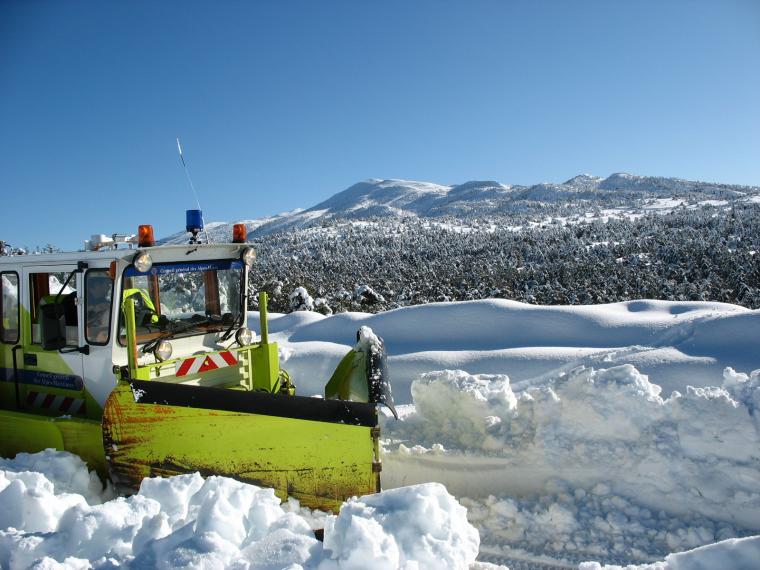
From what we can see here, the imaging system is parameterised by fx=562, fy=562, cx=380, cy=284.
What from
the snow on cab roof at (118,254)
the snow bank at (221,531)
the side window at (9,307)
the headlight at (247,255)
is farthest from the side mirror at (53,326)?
the headlight at (247,255)

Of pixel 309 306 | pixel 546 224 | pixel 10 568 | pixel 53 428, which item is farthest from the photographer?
pixel 546 224

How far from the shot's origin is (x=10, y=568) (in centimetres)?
275

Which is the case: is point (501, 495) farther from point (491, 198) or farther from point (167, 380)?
point (491, 198)

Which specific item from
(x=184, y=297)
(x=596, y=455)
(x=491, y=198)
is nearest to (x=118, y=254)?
(x=184, y=297)

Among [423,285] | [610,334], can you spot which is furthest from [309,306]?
[610,334]

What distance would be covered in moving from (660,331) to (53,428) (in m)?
7.29

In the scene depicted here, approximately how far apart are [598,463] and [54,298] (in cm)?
458

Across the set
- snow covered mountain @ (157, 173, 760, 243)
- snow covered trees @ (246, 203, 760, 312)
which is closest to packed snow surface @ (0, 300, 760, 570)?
snow covered trees @ (246, 203, 760, 312)

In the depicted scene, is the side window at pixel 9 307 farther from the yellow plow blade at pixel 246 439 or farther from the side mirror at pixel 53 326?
the yellow plow blade at pixel 246 439

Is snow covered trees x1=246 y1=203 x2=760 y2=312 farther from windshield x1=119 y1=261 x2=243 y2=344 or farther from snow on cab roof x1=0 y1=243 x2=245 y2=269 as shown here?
snow on cab roof x1=0 y1=243 x2=245 y2=269

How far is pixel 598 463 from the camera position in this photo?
422cm

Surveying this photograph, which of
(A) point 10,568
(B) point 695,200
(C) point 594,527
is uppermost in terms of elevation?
(B) point 695,200

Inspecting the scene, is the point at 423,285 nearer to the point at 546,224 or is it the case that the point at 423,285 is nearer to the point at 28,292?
the point at 28,292

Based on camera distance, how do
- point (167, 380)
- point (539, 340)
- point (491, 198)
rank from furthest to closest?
point (491, 198), point (539, 340), point (167, 380)
